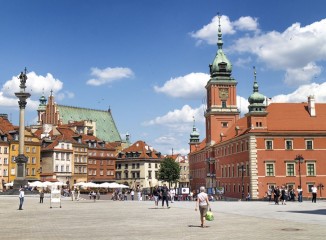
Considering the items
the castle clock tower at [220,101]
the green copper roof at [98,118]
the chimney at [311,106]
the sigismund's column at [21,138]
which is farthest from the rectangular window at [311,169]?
the green copper roof at [98,118]

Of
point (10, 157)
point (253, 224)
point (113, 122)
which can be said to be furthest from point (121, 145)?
point (253, 224)

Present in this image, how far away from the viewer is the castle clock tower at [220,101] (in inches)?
3777

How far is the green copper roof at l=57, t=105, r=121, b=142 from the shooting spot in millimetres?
138000

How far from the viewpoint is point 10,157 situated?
98.3 metres

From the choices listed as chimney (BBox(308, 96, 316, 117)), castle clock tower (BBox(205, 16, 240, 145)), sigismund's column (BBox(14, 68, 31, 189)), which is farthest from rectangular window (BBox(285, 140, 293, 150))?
sigismund's column (BBox(14, 68, 31, 189))

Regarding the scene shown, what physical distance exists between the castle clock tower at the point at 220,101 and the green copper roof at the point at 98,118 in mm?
52413

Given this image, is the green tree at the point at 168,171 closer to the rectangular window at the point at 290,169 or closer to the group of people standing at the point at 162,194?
the rectangular window at the point at 290,169

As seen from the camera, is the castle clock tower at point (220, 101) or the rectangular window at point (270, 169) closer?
the rectangular window at point (270, 169)

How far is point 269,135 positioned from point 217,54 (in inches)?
1403

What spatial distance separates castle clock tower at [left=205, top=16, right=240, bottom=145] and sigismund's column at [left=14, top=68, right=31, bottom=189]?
38.1 metres

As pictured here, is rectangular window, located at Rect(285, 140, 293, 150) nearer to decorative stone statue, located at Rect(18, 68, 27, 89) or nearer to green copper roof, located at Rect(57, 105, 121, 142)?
decorative stone statue, located at Rect(18, 68, 27, 89)

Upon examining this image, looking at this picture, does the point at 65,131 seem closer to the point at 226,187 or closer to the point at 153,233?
the point at 226,187

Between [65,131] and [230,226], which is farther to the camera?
[65,131]

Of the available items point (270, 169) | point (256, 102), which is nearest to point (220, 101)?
point (256, 102)
